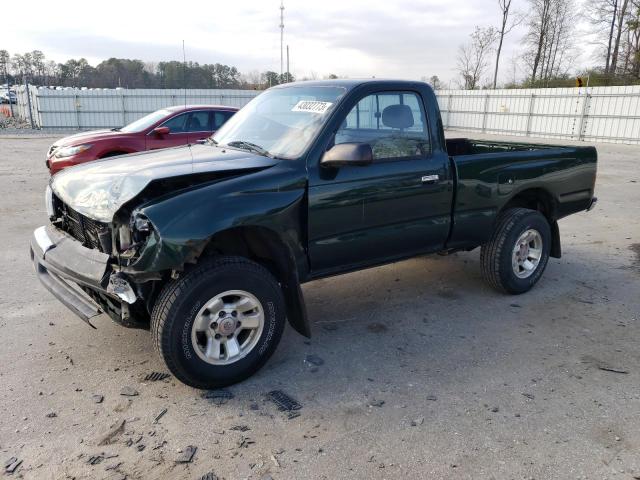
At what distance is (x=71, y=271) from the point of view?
10.8 feet

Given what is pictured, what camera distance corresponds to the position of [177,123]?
1004cm

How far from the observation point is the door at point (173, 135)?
381 inches

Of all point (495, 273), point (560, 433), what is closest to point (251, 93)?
point (495, 273)

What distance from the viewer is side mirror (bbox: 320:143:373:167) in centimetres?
346

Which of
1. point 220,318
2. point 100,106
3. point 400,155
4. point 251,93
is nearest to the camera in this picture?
point 220,318

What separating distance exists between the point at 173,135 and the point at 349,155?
723cm

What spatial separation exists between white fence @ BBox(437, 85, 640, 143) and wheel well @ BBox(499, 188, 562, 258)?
63.9 ft

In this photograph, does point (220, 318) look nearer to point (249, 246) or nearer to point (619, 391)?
point (249, 246)

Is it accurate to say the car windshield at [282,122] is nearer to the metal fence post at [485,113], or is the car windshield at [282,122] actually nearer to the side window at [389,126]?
the side window at [389,126]

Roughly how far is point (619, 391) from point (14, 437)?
3.67 m

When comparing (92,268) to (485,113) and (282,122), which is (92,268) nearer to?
(282,122)

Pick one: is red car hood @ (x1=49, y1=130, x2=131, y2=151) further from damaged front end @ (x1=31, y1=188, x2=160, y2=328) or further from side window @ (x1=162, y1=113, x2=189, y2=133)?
damaged front end @ (x1=31, y1=188, x2=160, y2=328)

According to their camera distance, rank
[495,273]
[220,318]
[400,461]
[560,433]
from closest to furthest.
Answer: [400,461] < [560,433] < [220,318] < [495,273]

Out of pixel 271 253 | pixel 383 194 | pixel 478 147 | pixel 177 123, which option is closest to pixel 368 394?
pixel 271 253
